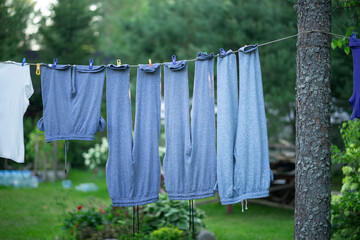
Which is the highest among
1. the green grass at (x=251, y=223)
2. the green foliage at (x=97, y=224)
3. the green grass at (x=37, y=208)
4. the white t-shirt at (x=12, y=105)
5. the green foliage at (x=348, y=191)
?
the white t-shirt at (x=12, y=105)

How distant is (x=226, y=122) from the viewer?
2.64 m

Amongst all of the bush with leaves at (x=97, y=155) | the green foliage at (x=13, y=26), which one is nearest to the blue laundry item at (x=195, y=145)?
the green foliage at (x=13, y=26)

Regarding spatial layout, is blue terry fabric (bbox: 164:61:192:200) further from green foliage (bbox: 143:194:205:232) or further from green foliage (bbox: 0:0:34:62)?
green foliage (bbox: 0:0:34:62)

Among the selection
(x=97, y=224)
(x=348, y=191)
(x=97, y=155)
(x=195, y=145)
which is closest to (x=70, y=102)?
(x=195, y=145)

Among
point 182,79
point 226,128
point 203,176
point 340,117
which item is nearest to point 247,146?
point 226,128

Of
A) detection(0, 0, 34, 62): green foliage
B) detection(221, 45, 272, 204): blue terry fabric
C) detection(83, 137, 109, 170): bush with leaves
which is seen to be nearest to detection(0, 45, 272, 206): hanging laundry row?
detection(221, 45, 272, 204): blue terry fabric

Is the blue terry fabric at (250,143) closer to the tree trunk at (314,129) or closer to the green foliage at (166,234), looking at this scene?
the tree trunk at (314,129)

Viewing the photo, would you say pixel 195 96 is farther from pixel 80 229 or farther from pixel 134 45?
pixel 134 45

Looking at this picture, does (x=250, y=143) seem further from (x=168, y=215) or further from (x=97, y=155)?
(x=97, y=155)

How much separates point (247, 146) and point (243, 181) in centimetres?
25

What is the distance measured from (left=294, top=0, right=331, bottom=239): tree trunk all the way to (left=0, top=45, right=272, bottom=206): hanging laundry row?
0.88 feet

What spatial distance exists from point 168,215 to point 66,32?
19.9 ft

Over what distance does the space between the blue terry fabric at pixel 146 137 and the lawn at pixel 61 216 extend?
158cm

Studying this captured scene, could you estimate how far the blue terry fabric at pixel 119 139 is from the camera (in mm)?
2748
